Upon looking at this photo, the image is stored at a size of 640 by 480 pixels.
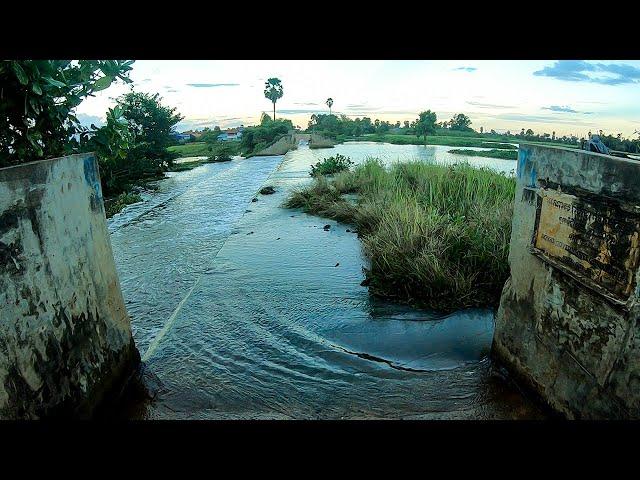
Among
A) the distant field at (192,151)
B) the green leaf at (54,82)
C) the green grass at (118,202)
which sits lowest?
the distant field at (192,151)

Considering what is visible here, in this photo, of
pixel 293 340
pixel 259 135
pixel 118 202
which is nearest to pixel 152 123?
pixel 118 202

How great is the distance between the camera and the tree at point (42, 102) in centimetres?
346

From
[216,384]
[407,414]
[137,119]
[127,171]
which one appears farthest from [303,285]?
[137,119]

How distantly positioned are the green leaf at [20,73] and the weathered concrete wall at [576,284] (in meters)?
4.11

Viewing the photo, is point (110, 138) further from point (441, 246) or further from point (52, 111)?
point (441, 246)

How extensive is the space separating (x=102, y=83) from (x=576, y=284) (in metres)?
4.64

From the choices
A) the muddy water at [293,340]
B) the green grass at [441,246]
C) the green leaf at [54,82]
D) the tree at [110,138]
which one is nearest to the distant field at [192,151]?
the green grass at [441,246]

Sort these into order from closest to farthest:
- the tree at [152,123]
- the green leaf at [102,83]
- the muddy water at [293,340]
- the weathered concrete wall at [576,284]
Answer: the weathered concrete wall at [576,284]
the muddy water at [293,340]
the green leaf at [102,83]
the tree at [152,123]

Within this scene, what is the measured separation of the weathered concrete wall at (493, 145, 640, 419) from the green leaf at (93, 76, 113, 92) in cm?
405

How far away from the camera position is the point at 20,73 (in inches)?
129

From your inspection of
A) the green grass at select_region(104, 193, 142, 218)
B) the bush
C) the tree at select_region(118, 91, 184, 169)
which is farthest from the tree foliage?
the green grass at select_region(104, 193, 142, 218)

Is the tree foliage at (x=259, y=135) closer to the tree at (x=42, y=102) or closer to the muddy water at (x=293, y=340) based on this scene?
the muddy water at (x=293, y=340)
